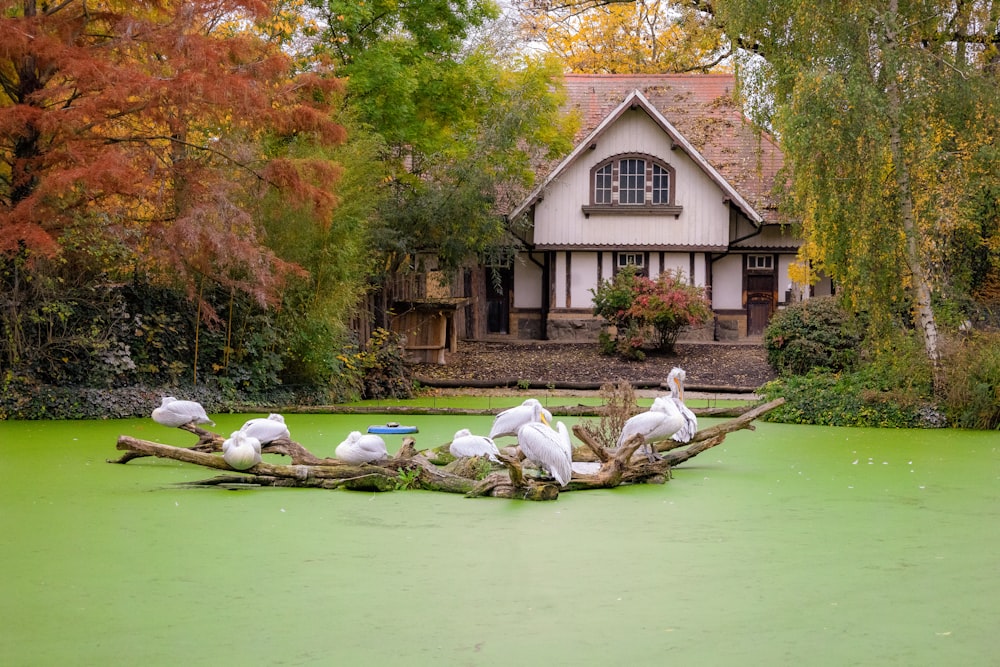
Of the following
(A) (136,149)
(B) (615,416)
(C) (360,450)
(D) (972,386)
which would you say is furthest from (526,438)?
(A) (136,149)

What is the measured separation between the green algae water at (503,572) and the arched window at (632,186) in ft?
59.9

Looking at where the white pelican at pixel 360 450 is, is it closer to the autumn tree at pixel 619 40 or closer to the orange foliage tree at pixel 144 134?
the orange foliage tree at pixel 144 134

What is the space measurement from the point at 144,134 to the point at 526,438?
8649 mm

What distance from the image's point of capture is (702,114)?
29.7 meters

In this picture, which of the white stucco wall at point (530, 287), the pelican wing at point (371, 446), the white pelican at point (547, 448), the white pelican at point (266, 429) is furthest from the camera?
the white stucco wall at point (530, 287)

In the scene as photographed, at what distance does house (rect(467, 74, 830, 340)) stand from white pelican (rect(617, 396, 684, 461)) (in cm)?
1752

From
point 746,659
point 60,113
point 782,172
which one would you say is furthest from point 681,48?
point 746,659

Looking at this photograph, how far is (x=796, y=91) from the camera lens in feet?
45.4

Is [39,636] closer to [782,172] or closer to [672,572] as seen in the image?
[672,572]

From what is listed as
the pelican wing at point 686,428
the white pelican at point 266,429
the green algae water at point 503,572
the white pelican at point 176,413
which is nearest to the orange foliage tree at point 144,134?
the white pelican at point 176,413

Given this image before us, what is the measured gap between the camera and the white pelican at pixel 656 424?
9.32 m

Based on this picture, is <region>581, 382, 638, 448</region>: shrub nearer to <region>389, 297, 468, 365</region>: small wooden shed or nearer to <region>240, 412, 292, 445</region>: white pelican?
<region>240, 412, 292, 445</region>: white pelican

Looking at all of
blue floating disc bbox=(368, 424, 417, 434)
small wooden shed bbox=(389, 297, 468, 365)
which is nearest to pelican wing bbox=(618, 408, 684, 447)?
blue floating disc bbox=(368, 424, 417, 434)

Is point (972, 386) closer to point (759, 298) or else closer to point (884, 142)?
point (884, 142)
